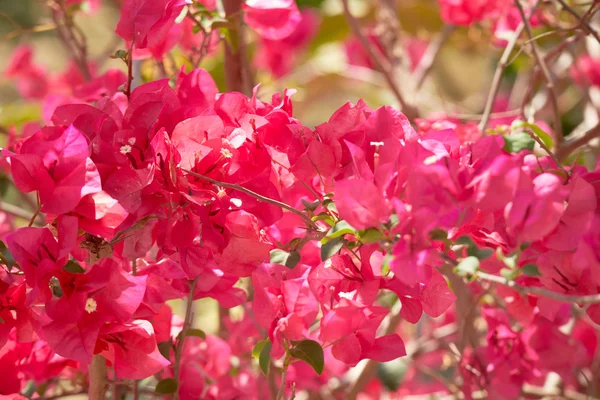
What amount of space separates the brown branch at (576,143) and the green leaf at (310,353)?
456 millimetres

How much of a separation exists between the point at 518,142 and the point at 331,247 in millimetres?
270

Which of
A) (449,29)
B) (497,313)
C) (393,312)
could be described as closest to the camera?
(497,313)

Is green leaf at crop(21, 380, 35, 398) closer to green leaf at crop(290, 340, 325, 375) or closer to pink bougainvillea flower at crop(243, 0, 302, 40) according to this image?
green leaf at crop(290, 340, 325, 375)

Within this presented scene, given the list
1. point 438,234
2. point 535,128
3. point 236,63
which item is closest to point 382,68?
point 236,63

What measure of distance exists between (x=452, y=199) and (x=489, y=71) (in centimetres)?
205

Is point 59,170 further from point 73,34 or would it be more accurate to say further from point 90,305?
point 73,34

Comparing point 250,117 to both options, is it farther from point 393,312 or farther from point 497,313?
point 393,312

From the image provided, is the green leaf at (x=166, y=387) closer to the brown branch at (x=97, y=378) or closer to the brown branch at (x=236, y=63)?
the brown branch at (x=97, y=378)

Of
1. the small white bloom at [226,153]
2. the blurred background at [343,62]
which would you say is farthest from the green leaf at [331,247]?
the blurred background at [343,62]

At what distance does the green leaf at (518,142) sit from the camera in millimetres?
669

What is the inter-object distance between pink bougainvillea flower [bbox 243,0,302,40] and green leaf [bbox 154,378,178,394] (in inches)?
15.8

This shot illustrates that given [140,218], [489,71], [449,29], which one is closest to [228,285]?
[140,218]

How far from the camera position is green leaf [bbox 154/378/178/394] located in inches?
25.4

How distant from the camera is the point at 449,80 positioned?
100 inches
